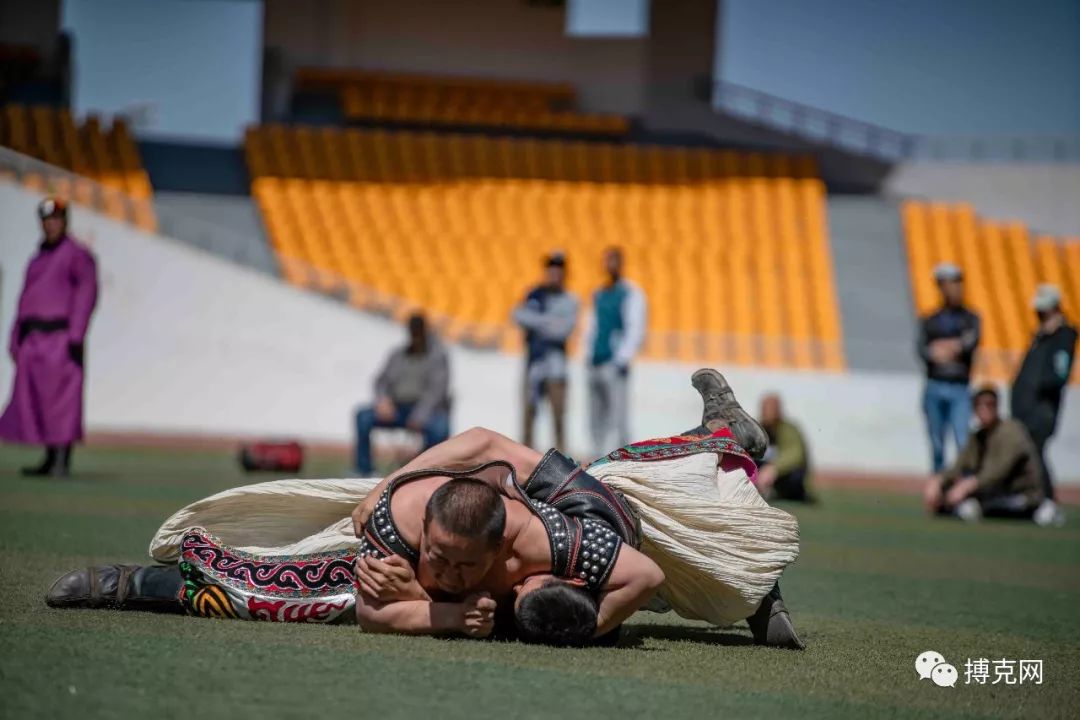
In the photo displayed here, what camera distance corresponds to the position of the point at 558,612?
13.9ft

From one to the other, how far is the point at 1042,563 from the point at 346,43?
22.1 meters

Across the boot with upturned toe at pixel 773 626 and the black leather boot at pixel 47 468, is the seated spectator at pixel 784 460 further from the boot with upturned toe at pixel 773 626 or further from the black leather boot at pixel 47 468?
the boot with upturned toe at pixel 773 626

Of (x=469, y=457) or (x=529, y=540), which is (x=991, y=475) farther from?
Result: (x=529, y=540)

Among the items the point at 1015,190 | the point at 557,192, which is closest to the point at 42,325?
the point at 557,192

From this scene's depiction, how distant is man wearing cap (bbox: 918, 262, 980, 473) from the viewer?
12.3 meters

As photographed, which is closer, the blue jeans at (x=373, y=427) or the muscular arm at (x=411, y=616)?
the muscular arm at (x=411, y=616)

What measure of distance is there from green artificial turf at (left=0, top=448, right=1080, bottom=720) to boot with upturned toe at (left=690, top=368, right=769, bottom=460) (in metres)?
0.67

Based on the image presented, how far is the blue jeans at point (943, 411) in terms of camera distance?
1234 cm

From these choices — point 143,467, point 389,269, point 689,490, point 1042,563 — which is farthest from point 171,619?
point 389,269

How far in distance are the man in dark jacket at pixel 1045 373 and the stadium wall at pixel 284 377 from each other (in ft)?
20.9

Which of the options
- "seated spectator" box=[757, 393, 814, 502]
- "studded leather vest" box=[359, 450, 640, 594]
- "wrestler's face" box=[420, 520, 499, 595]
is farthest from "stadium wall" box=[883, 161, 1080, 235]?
"wrestler's face" box=[420, 520, 499, 595]

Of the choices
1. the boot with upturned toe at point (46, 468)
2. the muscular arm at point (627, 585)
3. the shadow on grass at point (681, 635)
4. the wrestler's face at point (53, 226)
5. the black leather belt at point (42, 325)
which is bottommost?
the boot with upturned toe at point (46, 468)

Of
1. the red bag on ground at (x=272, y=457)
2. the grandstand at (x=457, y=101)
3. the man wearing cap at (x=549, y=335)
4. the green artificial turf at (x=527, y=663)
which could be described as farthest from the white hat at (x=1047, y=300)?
the grandstand at (x=457, y=101)

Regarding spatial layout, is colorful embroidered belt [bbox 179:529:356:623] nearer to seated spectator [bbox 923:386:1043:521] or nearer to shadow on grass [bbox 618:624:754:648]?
shadow on grass [bbox 618:624:754:648]
